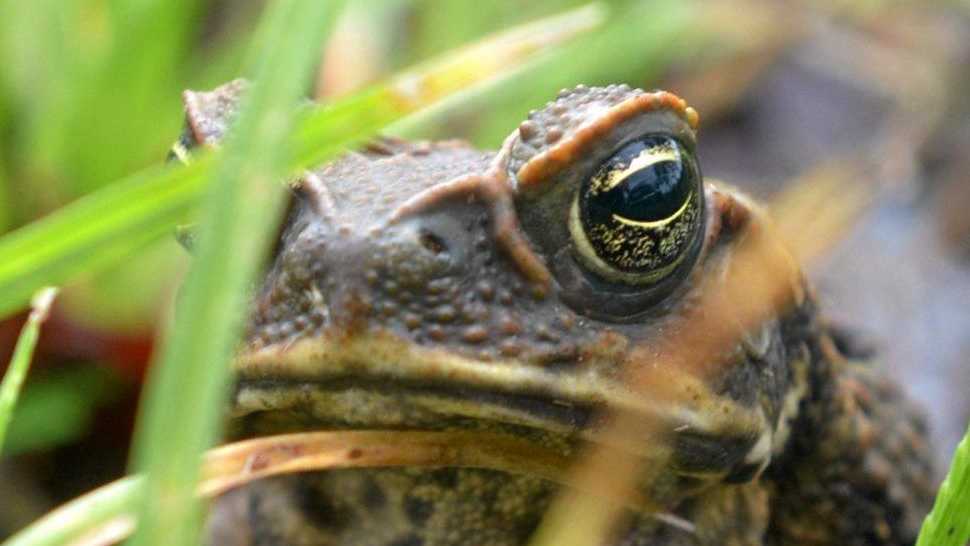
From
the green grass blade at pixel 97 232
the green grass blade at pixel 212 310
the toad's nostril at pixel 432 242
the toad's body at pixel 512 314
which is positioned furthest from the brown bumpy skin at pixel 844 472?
the green grass blade at pixel 212 310

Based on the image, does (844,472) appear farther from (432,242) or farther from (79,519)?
(79,519)

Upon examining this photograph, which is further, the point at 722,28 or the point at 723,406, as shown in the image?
the point at 722,28

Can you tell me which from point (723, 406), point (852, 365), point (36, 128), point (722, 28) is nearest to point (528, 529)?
point (723, 406)

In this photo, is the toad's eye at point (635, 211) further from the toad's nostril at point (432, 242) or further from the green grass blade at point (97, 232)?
the green grass blade at point (97, 232)

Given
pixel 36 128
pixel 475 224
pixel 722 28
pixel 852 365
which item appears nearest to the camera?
pixel 475 224

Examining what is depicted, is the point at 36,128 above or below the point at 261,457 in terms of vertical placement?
above

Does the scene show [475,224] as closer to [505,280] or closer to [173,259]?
[505,280]

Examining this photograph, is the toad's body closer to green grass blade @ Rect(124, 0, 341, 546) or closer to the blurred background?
green grass blade @ Rect(124, 0, 341, 546)
